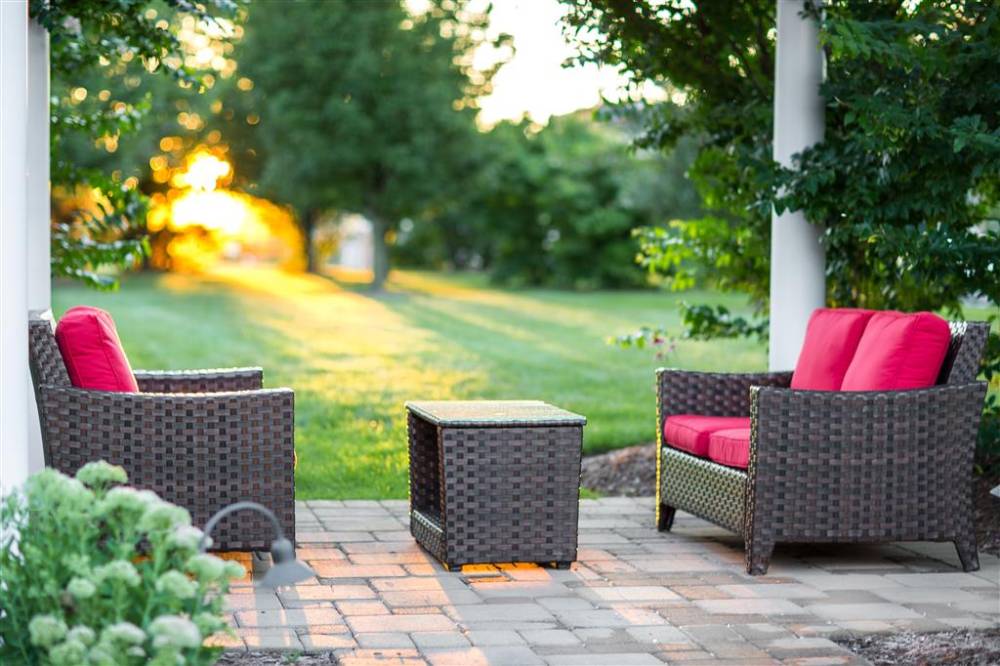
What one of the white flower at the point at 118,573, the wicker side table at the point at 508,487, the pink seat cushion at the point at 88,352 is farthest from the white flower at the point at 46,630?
the wicker side table at the point at 508,487

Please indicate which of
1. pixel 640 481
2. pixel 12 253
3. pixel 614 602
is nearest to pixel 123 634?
pixel 12 253

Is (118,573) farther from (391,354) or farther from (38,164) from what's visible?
(391,354)

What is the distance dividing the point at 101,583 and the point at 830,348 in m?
3.75

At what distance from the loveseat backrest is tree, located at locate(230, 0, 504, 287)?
80.0ft

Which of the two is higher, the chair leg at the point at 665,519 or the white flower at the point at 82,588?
the white flower at the point at 82,588

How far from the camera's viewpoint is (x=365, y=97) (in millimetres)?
29750

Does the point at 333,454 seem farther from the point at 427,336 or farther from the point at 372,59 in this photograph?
the point at 372,59

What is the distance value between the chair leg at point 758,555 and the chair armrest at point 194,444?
1.64 m

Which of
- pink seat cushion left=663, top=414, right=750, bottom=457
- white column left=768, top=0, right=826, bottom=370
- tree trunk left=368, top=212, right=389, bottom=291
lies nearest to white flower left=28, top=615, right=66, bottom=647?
pink seat cushion left=663, top=414, right=750, bottom=457

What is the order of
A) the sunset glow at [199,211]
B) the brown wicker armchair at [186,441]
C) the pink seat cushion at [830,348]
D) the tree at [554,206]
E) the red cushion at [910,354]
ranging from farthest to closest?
the sunset glow at [199,211] → the tree at [554,206] → the pink seat cushion at [830,348] → the red cushion at [910,354] → the brown wicker armchair at [186,441]

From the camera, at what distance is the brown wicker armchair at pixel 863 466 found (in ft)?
16.7

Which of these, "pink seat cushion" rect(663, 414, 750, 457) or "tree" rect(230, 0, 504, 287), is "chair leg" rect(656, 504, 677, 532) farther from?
"tree" rect(230, 0, 504, 287)

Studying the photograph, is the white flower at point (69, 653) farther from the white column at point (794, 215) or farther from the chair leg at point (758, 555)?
the white column at point (794, 215)

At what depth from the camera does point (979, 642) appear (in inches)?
165
